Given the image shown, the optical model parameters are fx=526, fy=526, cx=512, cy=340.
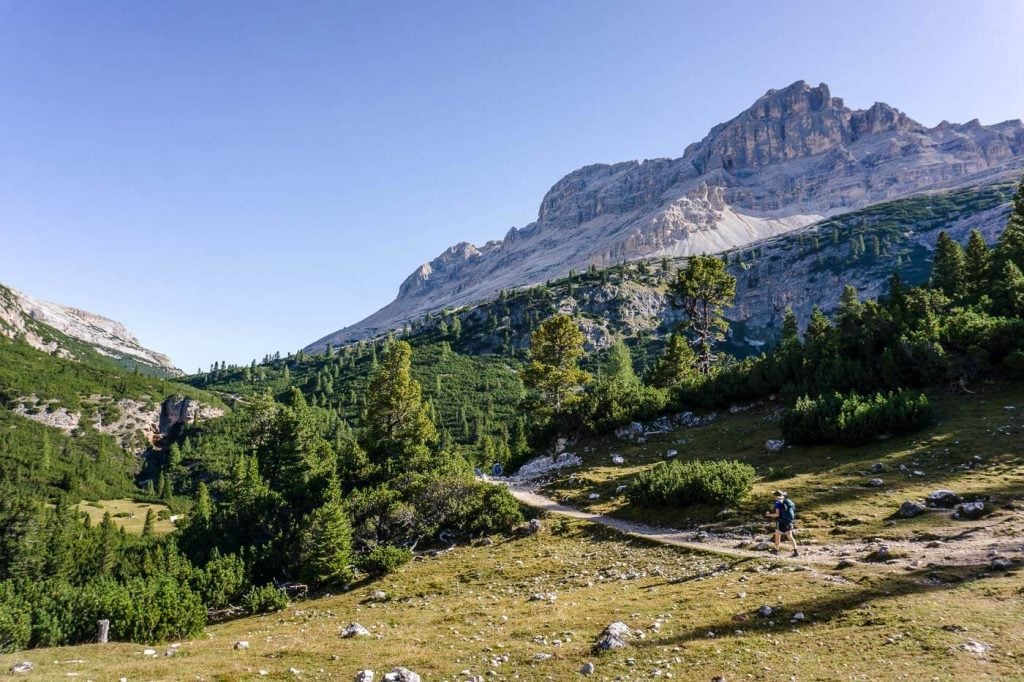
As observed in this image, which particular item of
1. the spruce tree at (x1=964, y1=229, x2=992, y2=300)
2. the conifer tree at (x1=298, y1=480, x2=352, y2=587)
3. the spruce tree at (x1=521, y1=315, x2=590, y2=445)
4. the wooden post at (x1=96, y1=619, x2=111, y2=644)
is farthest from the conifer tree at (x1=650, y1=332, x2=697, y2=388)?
the wooden post at (x1=96, y1=619, x2=111, y2=644)

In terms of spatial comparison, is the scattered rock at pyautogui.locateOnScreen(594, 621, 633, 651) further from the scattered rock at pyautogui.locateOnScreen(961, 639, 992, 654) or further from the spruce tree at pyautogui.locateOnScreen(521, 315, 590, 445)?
the spruce tree at pyautogui.locateOnScreen(521, 315, 590, 445)

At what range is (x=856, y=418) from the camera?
2942 cm

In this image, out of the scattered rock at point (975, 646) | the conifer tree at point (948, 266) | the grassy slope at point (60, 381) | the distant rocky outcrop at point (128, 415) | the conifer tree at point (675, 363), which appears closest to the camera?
the scattered rock at point (975, 646)

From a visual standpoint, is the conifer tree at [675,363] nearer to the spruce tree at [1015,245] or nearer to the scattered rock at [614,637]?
the spruce tree at [1015,245]

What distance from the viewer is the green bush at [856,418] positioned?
28734 mm

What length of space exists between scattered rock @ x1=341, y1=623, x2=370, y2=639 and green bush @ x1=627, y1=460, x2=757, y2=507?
1609 centimetres

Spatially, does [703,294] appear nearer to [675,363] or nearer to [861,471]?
[675,363]

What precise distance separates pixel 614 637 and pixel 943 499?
15432mm

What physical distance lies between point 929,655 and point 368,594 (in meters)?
21.7

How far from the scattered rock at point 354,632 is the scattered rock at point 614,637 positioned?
8241 mm

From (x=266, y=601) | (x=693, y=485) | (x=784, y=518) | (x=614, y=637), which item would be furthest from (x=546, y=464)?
(x=614, y=637)

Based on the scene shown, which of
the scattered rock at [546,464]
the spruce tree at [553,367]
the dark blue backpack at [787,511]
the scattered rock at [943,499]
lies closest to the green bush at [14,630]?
the dark blue backpack at [787,511]

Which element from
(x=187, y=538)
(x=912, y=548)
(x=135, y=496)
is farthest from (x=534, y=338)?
(x=135, y=496)

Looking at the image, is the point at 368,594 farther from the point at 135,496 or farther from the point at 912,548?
the point at 135,496
